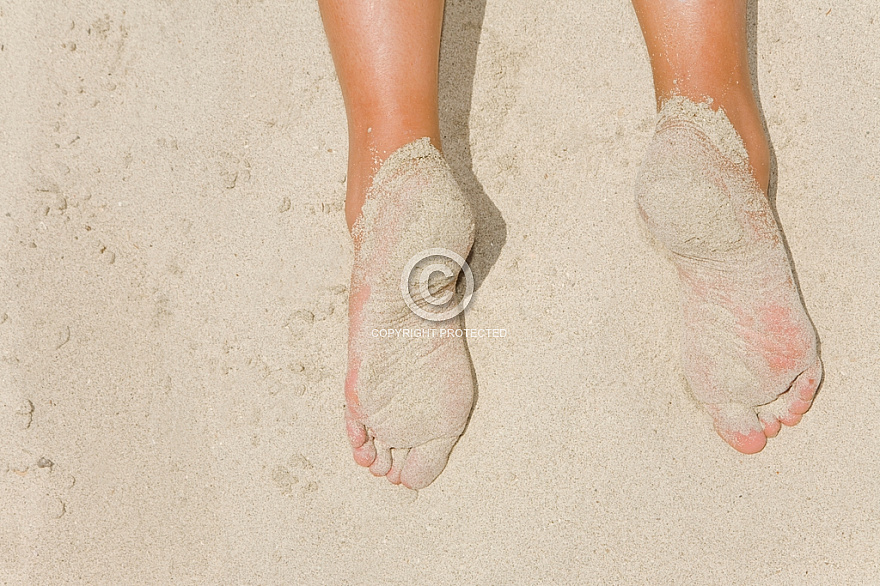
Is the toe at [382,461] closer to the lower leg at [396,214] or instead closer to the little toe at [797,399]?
the lower leg at [396,214]

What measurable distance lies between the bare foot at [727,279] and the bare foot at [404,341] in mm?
328

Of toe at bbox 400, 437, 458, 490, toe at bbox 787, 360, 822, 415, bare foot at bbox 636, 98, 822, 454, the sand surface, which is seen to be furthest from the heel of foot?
toe at bbox 400, 437, 458, 490

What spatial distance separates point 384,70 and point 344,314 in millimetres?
448

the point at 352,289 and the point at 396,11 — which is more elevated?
the point at 396,11

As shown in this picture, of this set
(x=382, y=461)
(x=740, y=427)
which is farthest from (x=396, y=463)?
(x=740, y=427)

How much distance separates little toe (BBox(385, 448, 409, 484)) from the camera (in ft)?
3.95

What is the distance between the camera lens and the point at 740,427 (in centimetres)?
117

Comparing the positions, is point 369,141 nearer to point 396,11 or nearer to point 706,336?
point 396,11

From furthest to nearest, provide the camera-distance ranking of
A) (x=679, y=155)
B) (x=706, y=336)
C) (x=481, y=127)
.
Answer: (x=481, y=127) → (x=706, y=336) → (x=679, y=155)

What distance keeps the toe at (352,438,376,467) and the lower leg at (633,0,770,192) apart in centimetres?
81

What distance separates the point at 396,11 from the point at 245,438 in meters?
0.81

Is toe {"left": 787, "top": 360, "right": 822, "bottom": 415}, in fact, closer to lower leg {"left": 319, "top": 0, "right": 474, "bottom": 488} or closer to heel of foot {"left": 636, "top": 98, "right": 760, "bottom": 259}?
heel of foot {"left": 636, "top": 98, "right": 760, "bottom": 259}

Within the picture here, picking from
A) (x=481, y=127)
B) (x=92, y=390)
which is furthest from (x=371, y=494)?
(x=481, y=127)

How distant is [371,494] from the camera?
3.99 feet
